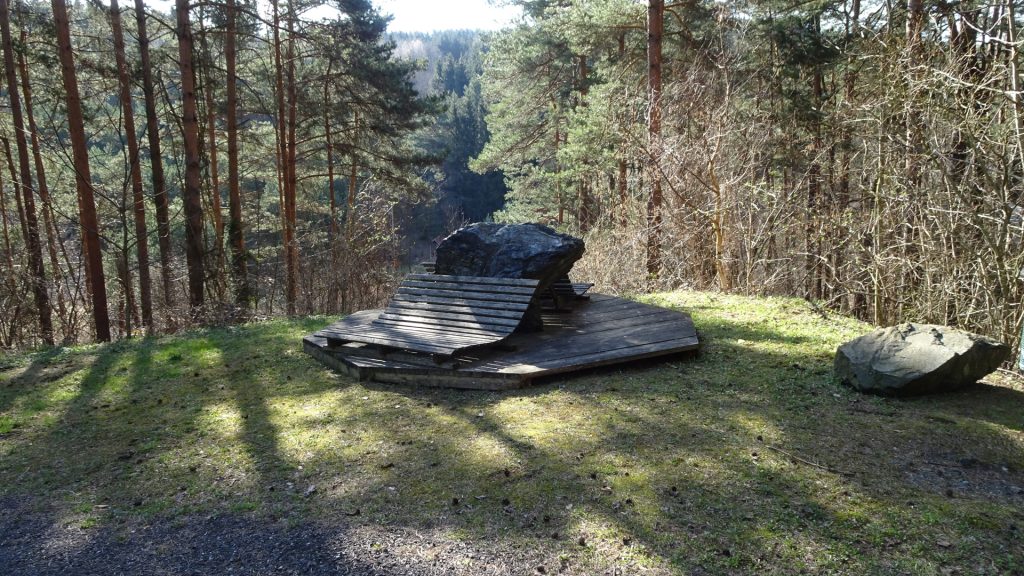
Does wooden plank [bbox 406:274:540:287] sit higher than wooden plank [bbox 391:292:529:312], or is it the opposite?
wooden plank [bbox 406:274:540:287]

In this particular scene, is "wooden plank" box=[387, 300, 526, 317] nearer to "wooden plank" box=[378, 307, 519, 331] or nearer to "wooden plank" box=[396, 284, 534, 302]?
Result: "wooden plank" box=[378, 307, 519, 331]

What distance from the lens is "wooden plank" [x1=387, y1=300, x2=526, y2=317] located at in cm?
617

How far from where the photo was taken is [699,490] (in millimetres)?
3525

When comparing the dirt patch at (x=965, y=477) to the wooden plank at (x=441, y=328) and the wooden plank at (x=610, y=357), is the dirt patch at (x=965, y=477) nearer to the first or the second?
the wooden plank at (x=610, y=357)

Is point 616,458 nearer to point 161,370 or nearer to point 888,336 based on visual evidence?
point 888,336

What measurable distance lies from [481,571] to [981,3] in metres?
10.6

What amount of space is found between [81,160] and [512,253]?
23.3ft

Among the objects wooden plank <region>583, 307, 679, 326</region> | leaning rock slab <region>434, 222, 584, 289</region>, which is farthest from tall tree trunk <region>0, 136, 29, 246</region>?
wooden plank <region>583, 307, 679, 326</region>

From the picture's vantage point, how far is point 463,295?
670cm

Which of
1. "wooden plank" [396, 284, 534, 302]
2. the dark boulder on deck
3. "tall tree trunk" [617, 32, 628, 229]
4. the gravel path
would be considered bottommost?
the gravel path

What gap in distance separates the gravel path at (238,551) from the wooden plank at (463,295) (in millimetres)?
3314

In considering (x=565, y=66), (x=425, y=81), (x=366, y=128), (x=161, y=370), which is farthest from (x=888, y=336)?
(x=425, y=81)

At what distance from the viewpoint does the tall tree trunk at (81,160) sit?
368 inches

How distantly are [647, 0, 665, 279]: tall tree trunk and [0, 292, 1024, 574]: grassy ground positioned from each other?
517cm
